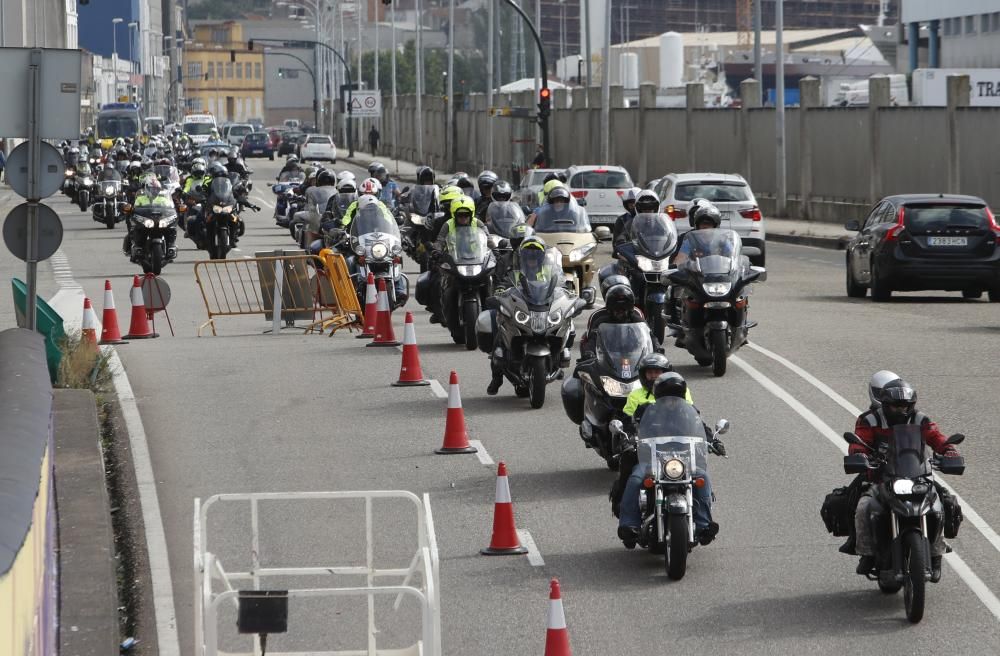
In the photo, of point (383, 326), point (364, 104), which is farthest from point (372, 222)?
point (364, 104)

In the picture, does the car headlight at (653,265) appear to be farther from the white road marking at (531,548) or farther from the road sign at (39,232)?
the white road marking at (531,548)

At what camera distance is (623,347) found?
12.9 m

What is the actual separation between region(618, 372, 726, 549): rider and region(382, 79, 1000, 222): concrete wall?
3081 centimetres

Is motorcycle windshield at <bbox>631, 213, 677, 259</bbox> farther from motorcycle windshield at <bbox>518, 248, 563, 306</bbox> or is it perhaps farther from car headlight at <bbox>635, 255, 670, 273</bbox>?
motorcycle windshield at <bbox>518, 248, 563, 306</bbox>

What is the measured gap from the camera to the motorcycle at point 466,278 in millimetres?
19844

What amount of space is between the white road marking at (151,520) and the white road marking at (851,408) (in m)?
3.80

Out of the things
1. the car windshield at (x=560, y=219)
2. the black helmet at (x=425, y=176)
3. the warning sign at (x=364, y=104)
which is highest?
the warning sign at (x=364, y=104)

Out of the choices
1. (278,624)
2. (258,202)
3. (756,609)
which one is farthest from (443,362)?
(258,202)

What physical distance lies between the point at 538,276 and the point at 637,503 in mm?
6118

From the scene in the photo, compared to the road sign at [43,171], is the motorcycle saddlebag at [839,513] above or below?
below

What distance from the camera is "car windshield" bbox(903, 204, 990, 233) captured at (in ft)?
85.5

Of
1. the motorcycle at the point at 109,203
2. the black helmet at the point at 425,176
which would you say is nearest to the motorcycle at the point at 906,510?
the black helmet at the point at 425,176

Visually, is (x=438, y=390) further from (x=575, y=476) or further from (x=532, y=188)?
(x=532, y=188)

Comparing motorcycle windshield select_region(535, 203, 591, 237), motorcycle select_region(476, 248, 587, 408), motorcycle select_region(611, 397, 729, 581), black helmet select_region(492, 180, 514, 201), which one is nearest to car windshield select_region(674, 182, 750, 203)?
motorcycle windshield select_region(535, 203, 591, 237)
